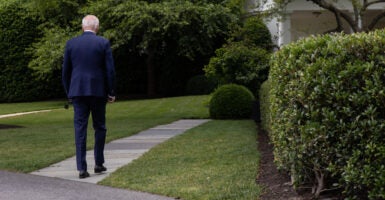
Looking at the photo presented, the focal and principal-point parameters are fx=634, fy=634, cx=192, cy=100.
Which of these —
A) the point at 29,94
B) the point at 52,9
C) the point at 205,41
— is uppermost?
the point at 52,9

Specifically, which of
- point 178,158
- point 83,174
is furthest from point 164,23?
point 83,174

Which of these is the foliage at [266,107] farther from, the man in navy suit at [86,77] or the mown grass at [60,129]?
the man in navy suit at [86,77]

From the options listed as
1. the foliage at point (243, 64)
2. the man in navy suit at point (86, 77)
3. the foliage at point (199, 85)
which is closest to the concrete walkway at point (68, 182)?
the man in navy suit at point (86, 77)

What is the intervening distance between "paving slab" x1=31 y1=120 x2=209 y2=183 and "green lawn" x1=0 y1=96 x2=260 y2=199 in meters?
0.20

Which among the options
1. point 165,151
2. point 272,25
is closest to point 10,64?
point 272,25

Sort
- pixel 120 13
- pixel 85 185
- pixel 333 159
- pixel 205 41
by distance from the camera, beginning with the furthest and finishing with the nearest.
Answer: pixel 205 41 < pixel 120 13 < pixel 85 185 < pixel 333 159

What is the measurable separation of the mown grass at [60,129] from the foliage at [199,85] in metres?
2.43

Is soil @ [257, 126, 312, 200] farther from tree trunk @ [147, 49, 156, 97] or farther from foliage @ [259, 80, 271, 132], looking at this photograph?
tree trunk @ [147, 49, 156, 97]

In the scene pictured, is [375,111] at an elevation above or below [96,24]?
below

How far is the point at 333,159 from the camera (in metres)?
5.08

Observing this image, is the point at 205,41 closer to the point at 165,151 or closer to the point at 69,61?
the point at 165,151

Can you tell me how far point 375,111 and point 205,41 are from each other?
65.5 feet

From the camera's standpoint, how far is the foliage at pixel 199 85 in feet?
80.9

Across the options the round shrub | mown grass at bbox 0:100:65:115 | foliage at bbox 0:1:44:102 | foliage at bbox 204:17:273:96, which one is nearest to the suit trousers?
the round shrub
